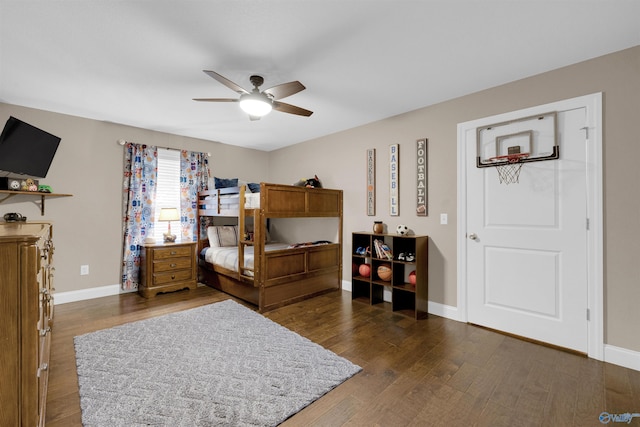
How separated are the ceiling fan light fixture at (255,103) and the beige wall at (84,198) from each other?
2633 millimetres

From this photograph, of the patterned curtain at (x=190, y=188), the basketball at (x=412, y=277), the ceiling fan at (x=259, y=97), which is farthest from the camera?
the patterned curtain at (x=190, y=188)

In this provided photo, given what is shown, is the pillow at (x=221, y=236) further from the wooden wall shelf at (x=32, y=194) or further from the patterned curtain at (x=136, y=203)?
the wooden wall shelf at (x=32, y=194)

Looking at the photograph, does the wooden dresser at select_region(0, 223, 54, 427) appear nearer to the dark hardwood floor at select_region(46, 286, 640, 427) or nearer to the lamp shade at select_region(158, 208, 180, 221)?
the dark hardwood floor at select_region(46, 286, 640, 427)

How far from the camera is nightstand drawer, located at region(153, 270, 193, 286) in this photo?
155 inches

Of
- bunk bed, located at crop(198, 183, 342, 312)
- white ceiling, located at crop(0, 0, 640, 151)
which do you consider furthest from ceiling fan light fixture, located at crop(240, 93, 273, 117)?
bunk bed, located at crop(198, 183, 342, 312)

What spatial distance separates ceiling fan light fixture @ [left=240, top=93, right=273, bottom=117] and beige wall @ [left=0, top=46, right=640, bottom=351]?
1890 mm

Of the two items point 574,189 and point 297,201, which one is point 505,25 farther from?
point 297,201

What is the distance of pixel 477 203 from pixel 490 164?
1.38 feet

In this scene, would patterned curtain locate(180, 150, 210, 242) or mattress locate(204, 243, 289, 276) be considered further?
patterned curtain locate(180, 150, 210, 242)

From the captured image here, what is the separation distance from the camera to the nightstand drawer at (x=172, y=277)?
12.9ft

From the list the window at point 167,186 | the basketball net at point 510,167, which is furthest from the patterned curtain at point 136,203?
the basketball net at point 510,167

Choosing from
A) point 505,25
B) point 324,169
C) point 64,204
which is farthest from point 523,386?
point 64,204

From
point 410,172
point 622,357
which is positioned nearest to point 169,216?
point 410,172

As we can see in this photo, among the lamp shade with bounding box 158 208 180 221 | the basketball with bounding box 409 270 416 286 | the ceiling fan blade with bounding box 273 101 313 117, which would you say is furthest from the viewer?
the lamp shade with bounding box 158 208 180 221
